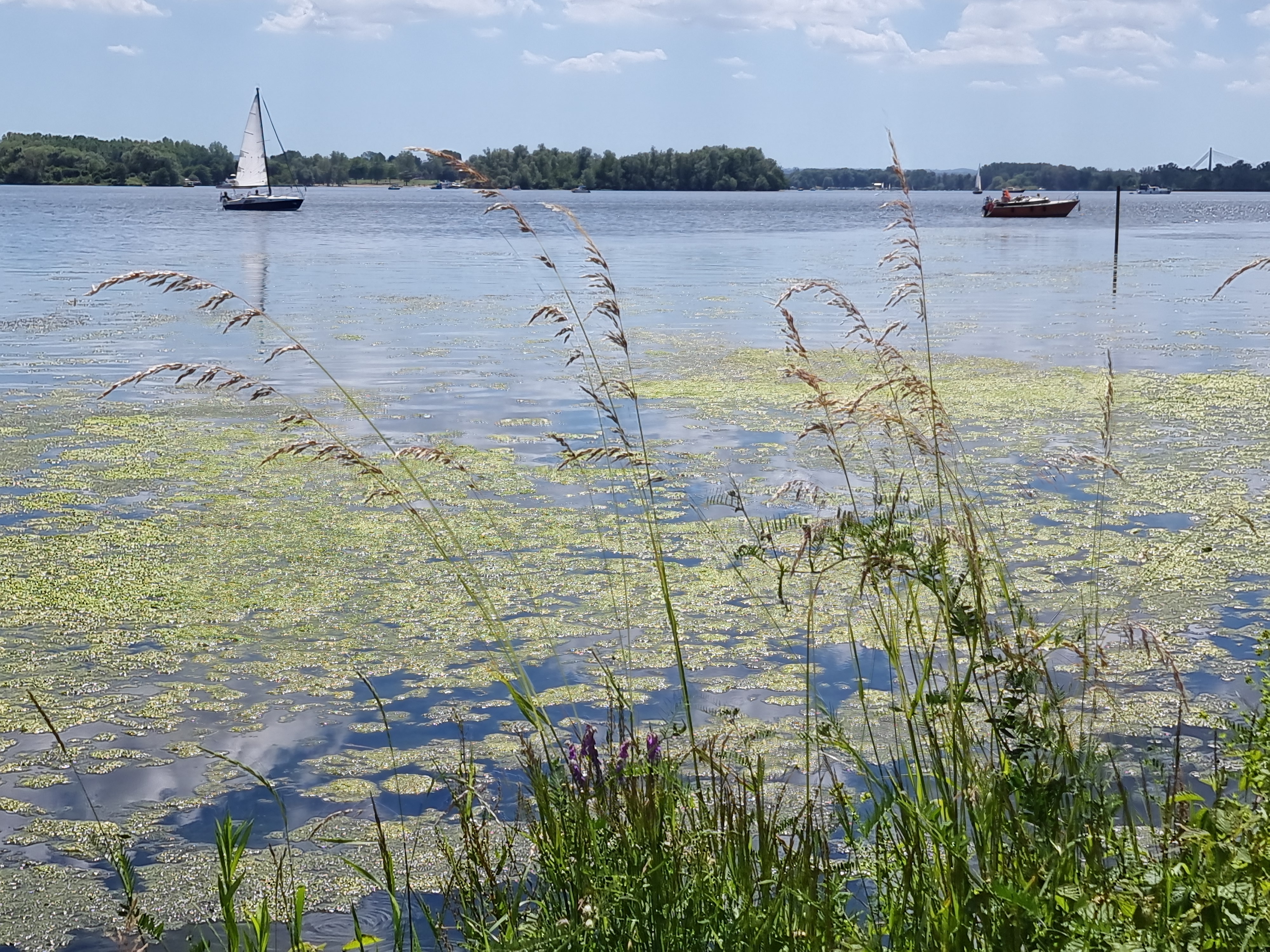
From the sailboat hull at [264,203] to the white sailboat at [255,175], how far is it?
0.04 feet

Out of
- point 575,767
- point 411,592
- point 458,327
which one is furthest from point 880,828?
point 458,327

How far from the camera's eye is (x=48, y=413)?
28.0 ft

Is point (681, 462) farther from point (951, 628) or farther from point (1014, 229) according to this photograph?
point (1014, 229)

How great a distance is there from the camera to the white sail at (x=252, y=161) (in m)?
45.6

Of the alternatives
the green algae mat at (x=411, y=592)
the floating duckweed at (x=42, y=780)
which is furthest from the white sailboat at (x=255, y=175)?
the floating duckweed at (x=42, y=780)

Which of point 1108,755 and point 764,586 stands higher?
point 1108,755

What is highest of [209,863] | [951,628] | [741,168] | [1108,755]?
[741,168]

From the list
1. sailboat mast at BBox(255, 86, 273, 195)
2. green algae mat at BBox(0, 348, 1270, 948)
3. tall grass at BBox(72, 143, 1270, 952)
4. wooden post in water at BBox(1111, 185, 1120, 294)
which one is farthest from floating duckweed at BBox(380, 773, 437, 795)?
sailboat mast at BBox(255, 86, 273, 195)

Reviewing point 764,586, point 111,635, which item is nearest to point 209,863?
point 111,635

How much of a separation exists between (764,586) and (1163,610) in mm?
1509

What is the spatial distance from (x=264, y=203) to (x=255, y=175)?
4.44ft

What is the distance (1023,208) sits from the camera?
5309 centimetres

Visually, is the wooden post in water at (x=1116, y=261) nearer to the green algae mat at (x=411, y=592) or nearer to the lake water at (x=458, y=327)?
the lake water at (x=458, y=327)

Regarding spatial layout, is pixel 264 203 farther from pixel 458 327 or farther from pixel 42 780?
pixel 42 780
